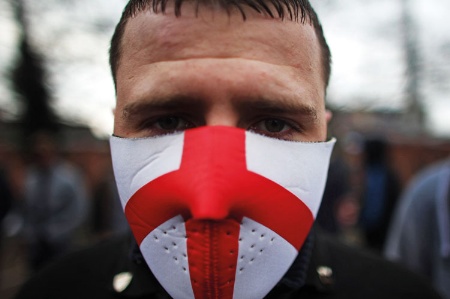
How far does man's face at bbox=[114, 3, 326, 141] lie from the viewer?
0.96 meters

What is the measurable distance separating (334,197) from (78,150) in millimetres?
10072

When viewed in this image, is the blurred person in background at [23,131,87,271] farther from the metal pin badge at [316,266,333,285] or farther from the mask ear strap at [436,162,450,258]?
the mask ear strap at [436,162,450,258]

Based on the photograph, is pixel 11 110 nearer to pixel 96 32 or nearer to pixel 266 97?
pixel 96 32

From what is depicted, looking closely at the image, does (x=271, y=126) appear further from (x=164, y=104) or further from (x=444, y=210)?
(x=444, y=210)

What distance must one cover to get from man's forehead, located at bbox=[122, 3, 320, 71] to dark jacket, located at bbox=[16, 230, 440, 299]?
71cm

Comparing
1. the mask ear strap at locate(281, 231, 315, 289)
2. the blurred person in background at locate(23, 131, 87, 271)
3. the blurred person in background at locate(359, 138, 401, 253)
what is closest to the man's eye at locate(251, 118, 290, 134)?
the mask ear strap at locate(281, 231, 315, 289)

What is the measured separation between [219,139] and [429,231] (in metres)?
1.50

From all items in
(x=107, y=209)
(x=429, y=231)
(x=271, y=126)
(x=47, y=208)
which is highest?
(x=271, y=126)

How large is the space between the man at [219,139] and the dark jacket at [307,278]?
244 mm

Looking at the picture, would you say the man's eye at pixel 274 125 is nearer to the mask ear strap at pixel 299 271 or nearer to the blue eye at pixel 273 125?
the blue eye at pixel 273 125

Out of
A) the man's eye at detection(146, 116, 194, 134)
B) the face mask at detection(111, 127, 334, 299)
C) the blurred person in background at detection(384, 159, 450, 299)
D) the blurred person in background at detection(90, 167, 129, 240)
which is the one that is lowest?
the blurred person in background at detection(90, 167, 129, 240)

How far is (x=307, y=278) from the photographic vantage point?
1294mm

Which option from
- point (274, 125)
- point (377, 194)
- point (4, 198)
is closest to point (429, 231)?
point (274, 125)

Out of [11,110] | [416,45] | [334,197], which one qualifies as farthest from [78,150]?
[416,45]
